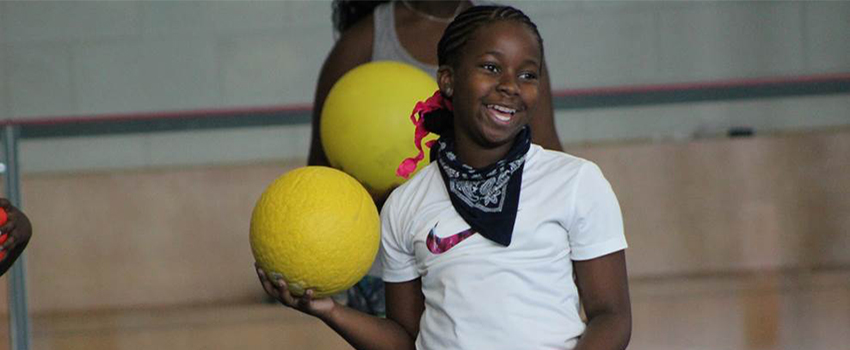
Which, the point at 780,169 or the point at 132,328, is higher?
the point at 780,169

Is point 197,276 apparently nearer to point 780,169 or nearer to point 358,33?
point 780,169

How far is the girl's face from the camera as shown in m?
1.56

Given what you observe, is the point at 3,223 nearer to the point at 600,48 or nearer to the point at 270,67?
the point at 270,67

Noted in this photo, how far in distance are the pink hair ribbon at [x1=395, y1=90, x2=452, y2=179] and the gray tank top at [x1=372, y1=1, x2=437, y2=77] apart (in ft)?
1.36

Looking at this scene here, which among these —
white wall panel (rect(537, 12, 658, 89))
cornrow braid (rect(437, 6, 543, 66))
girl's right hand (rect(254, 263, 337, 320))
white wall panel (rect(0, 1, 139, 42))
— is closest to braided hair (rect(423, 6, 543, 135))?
cornrow braid (rect(437, 6, 543, 66))

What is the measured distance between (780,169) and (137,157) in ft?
9.19

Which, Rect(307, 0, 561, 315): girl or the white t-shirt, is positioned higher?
Rect(307, 0, 561, 315): girl

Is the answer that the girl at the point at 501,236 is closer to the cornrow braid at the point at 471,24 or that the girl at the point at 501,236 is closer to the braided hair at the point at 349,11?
the cornrow braid at the point at 471,24

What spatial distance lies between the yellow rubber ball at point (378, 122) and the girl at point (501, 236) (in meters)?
0.33

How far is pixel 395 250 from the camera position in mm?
1654

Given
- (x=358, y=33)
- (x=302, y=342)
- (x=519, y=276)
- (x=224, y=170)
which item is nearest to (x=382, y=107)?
(x=358, y=33)

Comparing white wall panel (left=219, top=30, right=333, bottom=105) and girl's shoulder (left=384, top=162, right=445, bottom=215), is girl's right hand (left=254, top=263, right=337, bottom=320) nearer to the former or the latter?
girl's shoulder (left=384, top=162, right=445, bottom=215)

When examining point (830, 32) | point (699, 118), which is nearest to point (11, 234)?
point (699, 118)

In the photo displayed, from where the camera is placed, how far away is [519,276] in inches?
60.3
